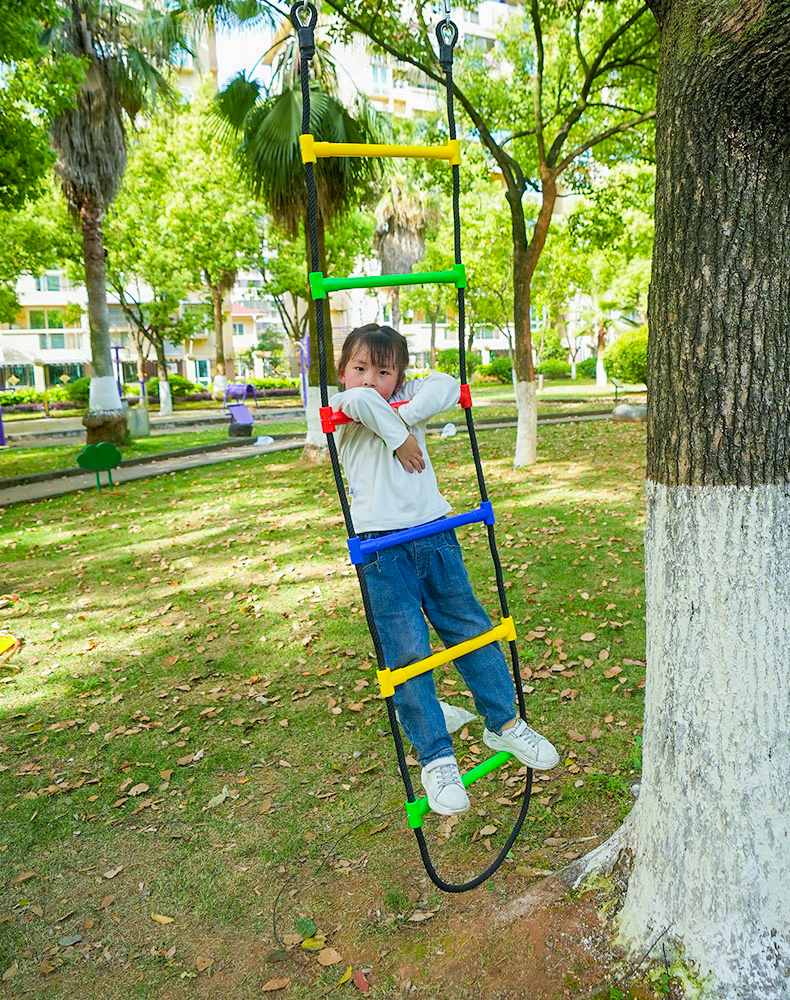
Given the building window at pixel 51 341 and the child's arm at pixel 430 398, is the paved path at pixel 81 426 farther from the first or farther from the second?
the building window at pixel 51 341

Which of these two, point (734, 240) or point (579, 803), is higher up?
point (734, 240)

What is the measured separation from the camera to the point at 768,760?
8.04ft

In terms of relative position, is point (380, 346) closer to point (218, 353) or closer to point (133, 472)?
point (133, 472)

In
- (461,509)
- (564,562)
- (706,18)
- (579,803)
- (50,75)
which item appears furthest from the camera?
(50,75)

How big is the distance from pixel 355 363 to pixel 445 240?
31.8m

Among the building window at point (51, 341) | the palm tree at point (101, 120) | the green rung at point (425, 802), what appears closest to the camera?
the green rung at point (425, 802)

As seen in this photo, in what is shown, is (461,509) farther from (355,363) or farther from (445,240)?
(445,240)

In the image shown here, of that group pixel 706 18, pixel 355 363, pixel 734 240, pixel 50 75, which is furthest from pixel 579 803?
pixel 50 75

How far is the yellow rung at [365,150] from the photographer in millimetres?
2777

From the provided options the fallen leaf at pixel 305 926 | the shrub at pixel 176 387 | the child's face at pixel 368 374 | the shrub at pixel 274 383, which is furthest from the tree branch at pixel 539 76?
the shrub at pixel 274 383

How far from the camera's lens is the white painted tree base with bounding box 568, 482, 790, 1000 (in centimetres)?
241

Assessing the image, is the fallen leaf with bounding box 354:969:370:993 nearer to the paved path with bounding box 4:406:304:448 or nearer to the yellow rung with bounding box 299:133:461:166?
the yellow rung with bounding box 299:133:461:166

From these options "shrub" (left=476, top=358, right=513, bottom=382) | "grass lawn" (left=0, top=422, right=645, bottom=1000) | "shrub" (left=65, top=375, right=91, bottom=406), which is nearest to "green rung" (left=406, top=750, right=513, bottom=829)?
"grass lawn" (left=0, top=422, right=645, bottom=1000)

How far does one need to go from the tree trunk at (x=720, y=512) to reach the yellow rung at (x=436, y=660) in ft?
1.91
